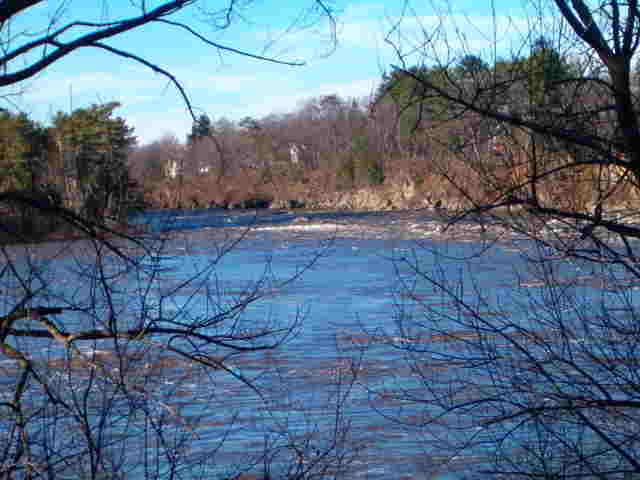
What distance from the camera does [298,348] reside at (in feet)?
45.0

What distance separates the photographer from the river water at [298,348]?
4.13 meters

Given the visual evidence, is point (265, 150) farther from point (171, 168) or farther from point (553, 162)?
point (553, 162)

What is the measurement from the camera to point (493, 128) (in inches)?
175

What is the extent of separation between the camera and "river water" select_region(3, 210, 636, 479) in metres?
4.13

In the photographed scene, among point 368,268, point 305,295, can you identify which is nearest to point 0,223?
point 305,295

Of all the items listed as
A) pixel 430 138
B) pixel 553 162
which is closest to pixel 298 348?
pixel 430 138

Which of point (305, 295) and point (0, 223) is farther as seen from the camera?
point (305, 295)

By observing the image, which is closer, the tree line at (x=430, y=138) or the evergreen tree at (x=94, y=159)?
the evergreen tree at (x=94, y=159)

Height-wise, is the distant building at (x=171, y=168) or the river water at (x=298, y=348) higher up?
the distant building at (x=171, y=168)

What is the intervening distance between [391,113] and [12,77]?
2.46 meters

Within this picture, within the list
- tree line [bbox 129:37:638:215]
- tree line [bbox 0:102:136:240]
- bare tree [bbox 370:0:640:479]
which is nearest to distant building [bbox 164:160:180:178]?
tree line [bbox 129:37:638:215]

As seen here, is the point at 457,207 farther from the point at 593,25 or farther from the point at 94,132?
the point at 94,132

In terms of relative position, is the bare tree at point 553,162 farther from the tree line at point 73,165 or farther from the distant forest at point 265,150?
the tree line at point 73,165

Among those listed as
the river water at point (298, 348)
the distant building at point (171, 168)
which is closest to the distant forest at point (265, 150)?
the distant building at point (171, 168)
